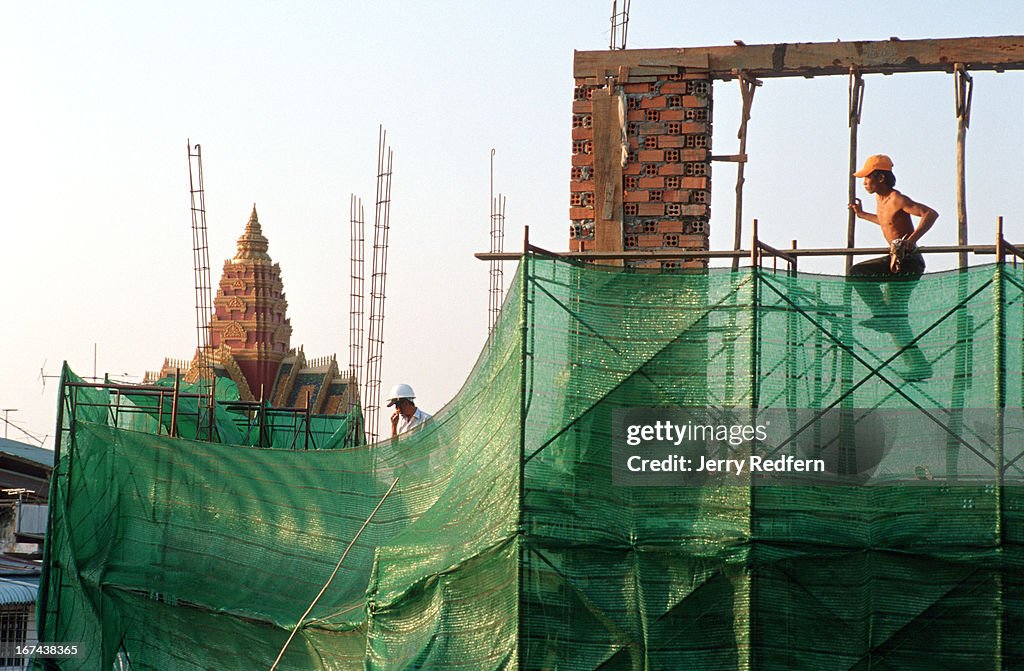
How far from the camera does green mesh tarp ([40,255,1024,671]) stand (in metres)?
8.81

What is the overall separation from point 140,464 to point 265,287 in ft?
144

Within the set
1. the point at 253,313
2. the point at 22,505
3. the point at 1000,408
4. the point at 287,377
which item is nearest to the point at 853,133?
the point at 1000,408

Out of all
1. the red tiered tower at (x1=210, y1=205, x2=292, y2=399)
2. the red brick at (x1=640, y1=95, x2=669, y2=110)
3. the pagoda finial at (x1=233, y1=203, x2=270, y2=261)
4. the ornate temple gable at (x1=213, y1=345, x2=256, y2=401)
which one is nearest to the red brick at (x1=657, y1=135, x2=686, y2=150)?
the red brick at (x1=640, y1=95, x2=669, y2=110)

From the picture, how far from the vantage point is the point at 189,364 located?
50.1m

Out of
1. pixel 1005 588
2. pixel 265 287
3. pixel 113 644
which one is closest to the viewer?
pixel 1005 588

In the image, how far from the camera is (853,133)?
11172 millimetres

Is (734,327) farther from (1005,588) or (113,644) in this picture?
(113,644)

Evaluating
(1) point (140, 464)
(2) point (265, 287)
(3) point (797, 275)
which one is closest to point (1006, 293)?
(3) point (797, 275)

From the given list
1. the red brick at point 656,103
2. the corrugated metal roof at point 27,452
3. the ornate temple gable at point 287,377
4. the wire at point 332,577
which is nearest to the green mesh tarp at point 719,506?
the wire at point 332,577

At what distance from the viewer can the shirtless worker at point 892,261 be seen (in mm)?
8969

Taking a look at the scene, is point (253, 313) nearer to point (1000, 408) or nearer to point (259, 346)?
point (259, 346)

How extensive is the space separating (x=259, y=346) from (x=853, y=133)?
42730mm

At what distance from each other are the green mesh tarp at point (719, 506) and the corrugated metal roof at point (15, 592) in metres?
14.2

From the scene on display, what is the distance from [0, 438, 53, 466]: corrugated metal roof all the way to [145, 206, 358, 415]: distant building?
11720 millimetres
